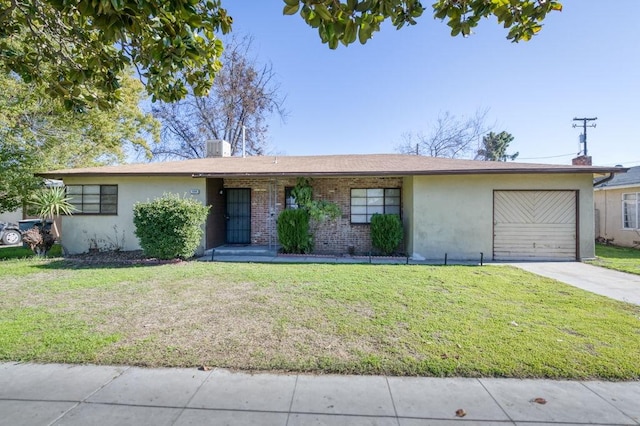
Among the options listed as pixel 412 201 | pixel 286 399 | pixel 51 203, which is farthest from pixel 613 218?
pixel 51 203

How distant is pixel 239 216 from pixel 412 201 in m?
6.37

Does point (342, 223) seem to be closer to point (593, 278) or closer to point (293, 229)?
point (293, 229)

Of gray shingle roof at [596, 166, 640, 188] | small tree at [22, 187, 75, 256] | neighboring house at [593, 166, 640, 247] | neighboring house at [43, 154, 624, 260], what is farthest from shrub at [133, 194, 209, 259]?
gray shingle roof at [596, 166, 640, 188]

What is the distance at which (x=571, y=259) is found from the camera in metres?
9.76

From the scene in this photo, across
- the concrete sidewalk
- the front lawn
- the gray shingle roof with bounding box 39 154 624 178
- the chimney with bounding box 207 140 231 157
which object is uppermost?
the chimney with bounding box 207 140 231 157

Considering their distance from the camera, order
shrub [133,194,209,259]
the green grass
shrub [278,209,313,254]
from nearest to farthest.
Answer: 1. the green grass
2. shrub [133,194,209,259]
3. shrub [278,209,313,254]

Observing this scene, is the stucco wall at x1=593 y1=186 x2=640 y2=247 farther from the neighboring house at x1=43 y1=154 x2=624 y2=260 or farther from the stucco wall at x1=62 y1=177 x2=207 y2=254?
the stucco wall at x1=62 y1=177 x2=207 y2=254

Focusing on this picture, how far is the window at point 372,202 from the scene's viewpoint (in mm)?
11188

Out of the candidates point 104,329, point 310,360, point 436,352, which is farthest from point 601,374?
point 104,329

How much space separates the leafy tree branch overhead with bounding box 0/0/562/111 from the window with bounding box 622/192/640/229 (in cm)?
1507

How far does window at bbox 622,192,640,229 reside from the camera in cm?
1340

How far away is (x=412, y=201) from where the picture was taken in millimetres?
9984

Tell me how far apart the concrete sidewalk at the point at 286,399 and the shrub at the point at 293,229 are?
7111 millimetres

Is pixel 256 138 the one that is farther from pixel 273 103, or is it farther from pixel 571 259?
pixel 571 259
